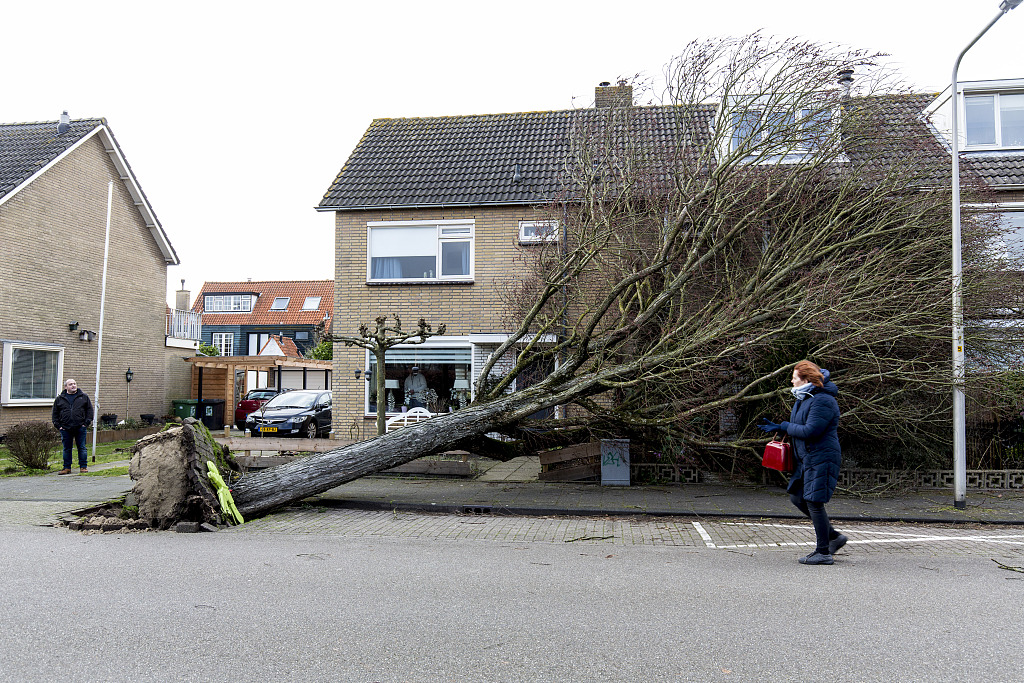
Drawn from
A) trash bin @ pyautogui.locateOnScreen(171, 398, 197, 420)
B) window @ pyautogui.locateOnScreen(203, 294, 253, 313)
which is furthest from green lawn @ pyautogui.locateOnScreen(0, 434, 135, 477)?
window @ pyautogui.locateOnScreen(203, 294, 253, 313)

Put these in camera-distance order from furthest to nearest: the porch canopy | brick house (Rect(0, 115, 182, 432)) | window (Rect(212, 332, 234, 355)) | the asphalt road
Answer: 1. window (Rect(212, 332, 234, 355))
2. the porch canopy
3. brick house (Rect(0, 115, 182, 432))
4. the asphalt road

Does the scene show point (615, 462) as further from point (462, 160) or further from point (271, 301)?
point (271, 301)

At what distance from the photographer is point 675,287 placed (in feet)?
36.0

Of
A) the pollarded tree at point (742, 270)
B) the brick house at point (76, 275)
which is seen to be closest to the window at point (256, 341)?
the brick house at point (76, 275)

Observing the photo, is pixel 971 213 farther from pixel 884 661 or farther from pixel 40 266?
pixel 40 266

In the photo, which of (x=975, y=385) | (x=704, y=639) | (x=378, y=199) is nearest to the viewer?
(x=704, y=639)

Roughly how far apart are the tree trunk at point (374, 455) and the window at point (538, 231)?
11.6 feet

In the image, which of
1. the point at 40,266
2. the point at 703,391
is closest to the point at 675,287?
the point at 703,391

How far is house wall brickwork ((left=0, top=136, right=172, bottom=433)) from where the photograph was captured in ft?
61.0

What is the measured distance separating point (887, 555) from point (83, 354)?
20.4m

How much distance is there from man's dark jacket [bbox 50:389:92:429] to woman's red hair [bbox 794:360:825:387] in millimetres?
12143

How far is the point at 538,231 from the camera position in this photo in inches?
538

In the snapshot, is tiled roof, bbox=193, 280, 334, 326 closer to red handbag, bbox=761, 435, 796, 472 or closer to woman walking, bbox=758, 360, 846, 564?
red handbag, bbox=761, 435, 796, 472

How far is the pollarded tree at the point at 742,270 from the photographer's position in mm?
10109
